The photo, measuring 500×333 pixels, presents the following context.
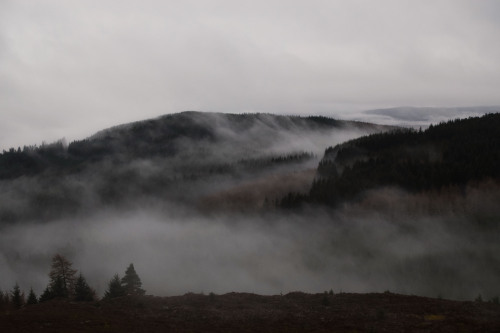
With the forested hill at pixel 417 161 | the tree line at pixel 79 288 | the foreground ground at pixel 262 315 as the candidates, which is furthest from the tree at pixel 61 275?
the forested hill at pixel 417 161

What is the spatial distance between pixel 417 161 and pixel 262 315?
451 feet

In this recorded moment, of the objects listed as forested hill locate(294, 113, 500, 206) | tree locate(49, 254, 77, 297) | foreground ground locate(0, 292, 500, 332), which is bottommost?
tree locate(49, 254, 77, 297)

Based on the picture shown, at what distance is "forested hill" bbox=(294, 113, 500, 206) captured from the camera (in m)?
139

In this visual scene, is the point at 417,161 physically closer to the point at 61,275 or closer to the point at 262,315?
the point at 61,275

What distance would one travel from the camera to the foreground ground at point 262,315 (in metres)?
26.2

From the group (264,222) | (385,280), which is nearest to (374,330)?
(385,280)

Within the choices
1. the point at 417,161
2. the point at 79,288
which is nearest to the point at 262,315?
the point at 79,288

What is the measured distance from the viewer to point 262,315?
99.7ft

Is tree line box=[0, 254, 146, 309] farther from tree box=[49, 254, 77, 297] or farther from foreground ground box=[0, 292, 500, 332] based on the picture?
foreground ground box=[0, 292, 500, 332]

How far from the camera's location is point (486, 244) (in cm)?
11731

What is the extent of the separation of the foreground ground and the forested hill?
120 metres

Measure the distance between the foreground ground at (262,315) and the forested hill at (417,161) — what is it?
12022cm

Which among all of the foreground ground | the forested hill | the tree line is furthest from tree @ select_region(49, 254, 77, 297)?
the forested hill

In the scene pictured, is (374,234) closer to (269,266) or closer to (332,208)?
(332,208)
